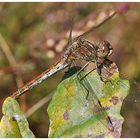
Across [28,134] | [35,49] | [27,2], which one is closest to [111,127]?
[28,134]

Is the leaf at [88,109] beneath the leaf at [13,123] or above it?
beneath

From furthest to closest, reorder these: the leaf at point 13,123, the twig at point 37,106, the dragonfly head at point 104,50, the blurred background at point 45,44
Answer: the blurred background at point 45,44 < the twig at point 37,106 < the dragonfly head at point 104,50 < the leaf at point 13,123

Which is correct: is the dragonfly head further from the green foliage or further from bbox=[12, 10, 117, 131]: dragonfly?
the green foliage

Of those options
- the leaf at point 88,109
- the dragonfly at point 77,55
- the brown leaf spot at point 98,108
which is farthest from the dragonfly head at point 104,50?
the brown leaf spot at point 98,108

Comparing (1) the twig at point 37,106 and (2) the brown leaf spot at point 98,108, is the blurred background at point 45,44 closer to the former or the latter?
(1) the twig at point 37,106

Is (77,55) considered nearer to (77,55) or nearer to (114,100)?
(77,55)

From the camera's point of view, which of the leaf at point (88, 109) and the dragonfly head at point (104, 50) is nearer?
Result: the leaf at point (88, 109)

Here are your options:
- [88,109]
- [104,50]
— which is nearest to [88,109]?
[88,109]
